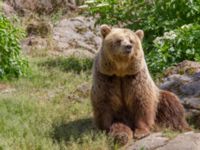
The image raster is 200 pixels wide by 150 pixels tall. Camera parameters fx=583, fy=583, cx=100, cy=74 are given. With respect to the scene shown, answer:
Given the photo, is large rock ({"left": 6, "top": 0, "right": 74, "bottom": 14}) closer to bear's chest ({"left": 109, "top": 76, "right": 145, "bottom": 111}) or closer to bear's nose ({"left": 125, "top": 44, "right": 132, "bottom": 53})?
bear's chest ({"left": 109, "top": 76, "right": 145, "bottom": 111})

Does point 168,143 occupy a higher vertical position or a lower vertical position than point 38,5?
lower

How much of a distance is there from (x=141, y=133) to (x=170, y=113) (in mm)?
692

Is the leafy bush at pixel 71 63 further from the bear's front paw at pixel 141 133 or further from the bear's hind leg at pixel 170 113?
the bear's front paw at pixel 141 133

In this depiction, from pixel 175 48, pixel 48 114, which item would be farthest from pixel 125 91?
pixel 175 48

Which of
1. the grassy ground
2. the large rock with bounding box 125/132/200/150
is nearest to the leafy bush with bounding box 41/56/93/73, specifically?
the grassy ground

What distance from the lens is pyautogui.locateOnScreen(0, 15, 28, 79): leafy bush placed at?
1126cm

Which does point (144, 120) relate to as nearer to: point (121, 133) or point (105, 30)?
point (121, 133)

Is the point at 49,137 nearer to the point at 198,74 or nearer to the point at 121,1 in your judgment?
the point at 198,74

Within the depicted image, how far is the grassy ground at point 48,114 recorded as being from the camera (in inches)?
277

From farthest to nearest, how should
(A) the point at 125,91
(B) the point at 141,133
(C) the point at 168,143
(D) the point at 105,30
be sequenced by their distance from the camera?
(D) the point at 105,30 → (A) the point at 125,91 → (B) the point at 141,133 → (C) the point at 168,143

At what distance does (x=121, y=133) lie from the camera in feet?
A: 22.8

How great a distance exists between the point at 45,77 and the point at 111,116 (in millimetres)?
4325

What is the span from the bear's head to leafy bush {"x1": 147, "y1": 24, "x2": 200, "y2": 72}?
3639 millimetres

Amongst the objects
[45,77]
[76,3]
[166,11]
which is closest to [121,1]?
[166,11]
